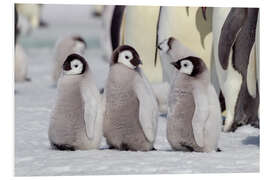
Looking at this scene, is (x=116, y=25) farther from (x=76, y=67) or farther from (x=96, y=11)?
(x=96, y=11)

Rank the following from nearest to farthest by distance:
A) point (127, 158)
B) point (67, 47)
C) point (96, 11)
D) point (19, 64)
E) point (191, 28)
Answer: point (127, 158) < point (191, 28) < point (67, 47) < point (19, 64) < point (96, 11)

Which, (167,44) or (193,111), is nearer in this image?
(193,111)

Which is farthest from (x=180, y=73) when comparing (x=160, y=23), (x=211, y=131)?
(x=160, y=23)

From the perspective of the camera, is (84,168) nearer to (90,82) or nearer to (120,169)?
(120,169)

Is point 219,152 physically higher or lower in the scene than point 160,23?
lower

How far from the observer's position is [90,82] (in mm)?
3270

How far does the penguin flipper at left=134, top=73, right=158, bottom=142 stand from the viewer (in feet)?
10.6

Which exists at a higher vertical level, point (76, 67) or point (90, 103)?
point (76, 67)

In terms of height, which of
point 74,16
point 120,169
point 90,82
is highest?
point 74,16

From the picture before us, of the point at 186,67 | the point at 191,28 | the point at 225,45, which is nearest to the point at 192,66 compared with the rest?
the point at 186,67

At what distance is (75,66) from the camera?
3.27m

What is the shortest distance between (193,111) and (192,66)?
0.62 feet

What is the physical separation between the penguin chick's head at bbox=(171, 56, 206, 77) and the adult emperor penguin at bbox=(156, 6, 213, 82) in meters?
0.98

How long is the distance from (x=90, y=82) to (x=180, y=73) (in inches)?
14.7
